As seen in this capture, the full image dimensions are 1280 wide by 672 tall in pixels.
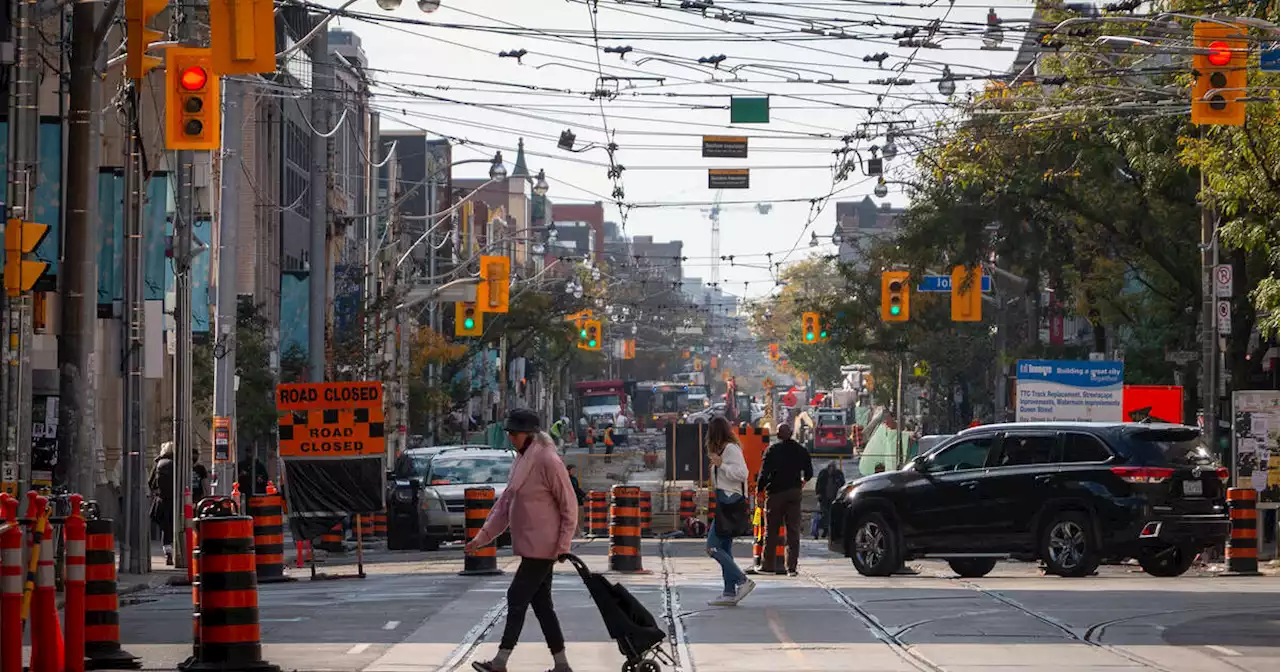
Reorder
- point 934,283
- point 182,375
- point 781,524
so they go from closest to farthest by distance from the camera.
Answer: point 781,524 → point 182,375 → point 934,283

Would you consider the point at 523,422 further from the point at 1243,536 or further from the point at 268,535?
the point at 1243,536

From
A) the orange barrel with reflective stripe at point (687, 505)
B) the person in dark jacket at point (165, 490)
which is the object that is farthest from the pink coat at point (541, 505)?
the orange barrel with reflective stripe at point (687, 505)

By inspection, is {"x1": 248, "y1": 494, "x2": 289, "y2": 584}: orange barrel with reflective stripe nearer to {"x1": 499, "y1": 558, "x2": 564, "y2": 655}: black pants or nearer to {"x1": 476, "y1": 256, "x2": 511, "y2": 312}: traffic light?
{"x1": 499, "y1": 558, "x2": 564, "y2": 655}: black pants

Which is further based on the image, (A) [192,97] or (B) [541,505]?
(A) [192,97]

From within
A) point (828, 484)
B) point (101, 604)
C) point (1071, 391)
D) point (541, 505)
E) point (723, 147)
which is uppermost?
point (723, 147)

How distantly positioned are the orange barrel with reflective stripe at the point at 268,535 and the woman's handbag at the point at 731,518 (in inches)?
253

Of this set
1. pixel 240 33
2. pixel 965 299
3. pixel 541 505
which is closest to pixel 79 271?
pixel 240 33

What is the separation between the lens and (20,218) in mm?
22266

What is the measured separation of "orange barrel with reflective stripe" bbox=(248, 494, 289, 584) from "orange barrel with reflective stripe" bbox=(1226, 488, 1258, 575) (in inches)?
452

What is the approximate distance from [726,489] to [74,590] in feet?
27.9

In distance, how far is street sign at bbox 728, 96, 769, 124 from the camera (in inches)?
1430

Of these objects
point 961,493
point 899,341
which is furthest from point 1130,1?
→ point 899,341

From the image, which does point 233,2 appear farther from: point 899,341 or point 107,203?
point 899,341

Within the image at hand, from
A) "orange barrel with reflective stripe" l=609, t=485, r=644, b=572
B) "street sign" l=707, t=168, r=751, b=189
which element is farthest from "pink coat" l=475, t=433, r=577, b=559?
"street sign" l=707, t=168, r=751, b=189
